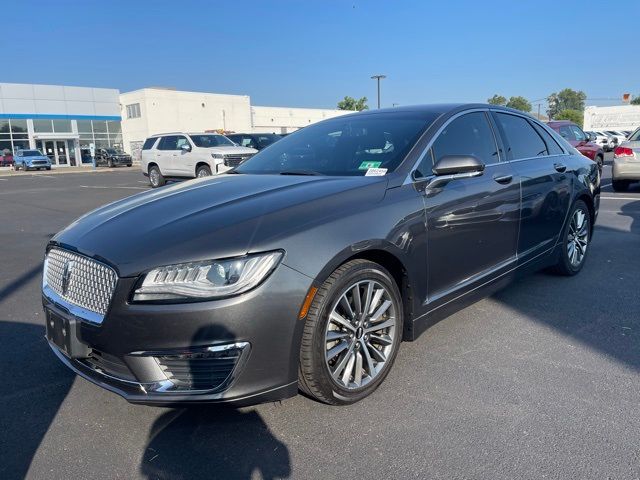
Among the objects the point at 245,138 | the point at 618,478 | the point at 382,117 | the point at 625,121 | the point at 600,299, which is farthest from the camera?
the point at 625,121

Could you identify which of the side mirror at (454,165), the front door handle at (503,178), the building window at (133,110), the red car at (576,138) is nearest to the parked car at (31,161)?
the building window at (133,110)

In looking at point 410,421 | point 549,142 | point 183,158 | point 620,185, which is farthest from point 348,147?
point 183,158

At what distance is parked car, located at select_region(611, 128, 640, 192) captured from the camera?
11.0 meters

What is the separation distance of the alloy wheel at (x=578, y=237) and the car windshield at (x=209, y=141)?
1383cm

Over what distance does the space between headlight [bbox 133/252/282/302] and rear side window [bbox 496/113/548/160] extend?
2.75 meters

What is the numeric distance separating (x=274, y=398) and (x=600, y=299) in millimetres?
3334

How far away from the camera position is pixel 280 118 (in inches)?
2554

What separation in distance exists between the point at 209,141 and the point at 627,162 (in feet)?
40.9

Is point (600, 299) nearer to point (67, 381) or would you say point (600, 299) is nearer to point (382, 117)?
point (382, 117)

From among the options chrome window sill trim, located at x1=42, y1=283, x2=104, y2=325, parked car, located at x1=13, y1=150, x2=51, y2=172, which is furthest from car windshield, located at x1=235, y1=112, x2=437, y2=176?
parked car, located at x1=13, y1=150, x2=51, y2=172

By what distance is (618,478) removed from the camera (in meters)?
2.14

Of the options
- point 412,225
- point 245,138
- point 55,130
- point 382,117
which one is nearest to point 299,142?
point 382,117

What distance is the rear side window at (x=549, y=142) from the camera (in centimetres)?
474

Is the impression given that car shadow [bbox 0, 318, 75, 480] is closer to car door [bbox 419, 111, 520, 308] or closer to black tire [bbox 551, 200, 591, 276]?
car door [bbox 419, 111, 520, 308]
